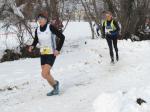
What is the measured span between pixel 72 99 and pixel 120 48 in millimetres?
10682

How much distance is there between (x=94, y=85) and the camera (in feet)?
35.9

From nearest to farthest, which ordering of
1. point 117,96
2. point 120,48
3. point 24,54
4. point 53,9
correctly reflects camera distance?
point 117,96
point 120,48
point 24,54
point 53,9

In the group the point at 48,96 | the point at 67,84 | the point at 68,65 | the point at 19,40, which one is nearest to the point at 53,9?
the point at 19,40

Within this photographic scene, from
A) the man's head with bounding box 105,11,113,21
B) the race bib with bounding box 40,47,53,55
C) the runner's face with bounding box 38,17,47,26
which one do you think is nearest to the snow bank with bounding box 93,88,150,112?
the race bib with bounding box 40,47,53,55

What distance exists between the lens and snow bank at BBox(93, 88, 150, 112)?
23.6ft

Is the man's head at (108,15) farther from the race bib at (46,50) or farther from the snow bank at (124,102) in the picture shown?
the snow bank at (124,102)

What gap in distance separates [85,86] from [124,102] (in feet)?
11.1

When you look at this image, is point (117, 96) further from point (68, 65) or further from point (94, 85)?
point (68, 65)

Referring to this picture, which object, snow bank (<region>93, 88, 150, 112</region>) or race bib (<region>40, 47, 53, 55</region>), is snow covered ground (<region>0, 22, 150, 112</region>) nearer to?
snow bank (<region>93, 88, 150, 112</region>)

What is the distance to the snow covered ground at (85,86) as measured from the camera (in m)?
8.15

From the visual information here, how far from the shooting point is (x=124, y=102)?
7.59 m

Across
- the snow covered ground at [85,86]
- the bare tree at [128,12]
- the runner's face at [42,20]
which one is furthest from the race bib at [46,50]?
the bare tree at [128,12]

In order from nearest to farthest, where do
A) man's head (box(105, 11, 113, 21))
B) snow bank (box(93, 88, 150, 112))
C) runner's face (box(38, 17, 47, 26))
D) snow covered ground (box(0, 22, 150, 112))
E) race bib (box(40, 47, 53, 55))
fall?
1. snow bank (box(93, 88, 150, 112))
2. snow covered ground (box(0, 22, 150, 112))
3. runner's face (box(38, 17, 47, 26))
4. race bib (box(40, 47, 53, 55))
5. man's head (box(105, 11, 113, 21))

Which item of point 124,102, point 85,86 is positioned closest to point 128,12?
point 85,86
